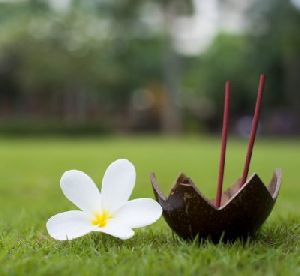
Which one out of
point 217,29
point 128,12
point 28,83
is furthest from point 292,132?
point 217,29

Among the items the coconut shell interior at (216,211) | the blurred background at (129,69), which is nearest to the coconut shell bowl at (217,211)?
the coconut shell interior at (216,211)

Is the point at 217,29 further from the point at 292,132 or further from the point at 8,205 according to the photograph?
the point at 8,205

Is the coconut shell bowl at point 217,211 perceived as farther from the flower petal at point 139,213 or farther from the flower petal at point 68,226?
the flower petal at point 68,226

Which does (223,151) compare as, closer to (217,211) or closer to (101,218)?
(217,211)

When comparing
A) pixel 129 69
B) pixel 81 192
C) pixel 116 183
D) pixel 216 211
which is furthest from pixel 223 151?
pixel 129 69

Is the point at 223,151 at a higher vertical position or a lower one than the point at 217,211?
higher

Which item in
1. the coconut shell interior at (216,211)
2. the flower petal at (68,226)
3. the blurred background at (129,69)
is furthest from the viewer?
the blurred background at (129,69)
